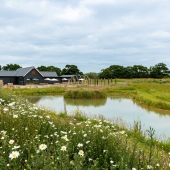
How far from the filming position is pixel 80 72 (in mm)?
64688

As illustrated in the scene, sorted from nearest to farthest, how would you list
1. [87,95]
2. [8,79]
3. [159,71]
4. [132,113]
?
[132,113] < [87,95] < [8,79] < [159,71]

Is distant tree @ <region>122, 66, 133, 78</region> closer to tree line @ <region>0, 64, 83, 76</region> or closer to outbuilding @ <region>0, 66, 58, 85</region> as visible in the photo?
tree line @ <region>0, 64, 83, 76</region>

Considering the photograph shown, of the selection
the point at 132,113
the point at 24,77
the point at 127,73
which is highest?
the point at 127,73

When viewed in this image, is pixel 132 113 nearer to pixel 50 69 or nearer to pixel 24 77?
pixel 24 77

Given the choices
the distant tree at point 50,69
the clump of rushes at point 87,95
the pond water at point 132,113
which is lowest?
the pond water at point 132,113

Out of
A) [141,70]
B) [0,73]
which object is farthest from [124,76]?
[0,73]

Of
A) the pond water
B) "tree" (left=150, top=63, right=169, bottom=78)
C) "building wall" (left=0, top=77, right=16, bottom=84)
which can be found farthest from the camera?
"tree" (left=150, top=63, right=169, bottom=78)

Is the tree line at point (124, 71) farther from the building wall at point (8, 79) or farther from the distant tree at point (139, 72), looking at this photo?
the building wall at point (8, 79)

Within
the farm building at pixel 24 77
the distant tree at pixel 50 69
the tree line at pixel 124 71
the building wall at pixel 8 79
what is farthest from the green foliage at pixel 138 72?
the building wall at pixel 8 79

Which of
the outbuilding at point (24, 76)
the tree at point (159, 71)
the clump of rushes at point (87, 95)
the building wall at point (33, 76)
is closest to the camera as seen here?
the clump of rushes at point (87, 95)

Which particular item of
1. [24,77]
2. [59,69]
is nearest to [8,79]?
[24,77]

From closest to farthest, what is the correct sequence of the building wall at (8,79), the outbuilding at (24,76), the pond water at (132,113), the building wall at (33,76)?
1. the pond water at (132,113)
2. the building wall at (33,76)
3. the outbuilding at (24,76)
4. the building wall at (8,79)

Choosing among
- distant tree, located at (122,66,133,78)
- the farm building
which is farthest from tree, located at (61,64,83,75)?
the farm building

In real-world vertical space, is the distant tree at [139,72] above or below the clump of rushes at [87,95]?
above
